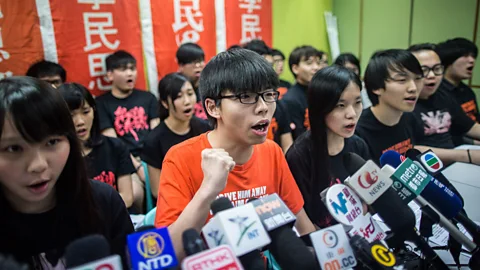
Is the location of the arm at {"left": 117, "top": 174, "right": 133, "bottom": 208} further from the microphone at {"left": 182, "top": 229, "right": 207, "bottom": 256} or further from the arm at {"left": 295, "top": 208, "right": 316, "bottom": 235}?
the microphone at {"left": 182, "top": 229, "right": 207, "bottom": 256}

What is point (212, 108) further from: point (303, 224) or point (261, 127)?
point (303, 224)

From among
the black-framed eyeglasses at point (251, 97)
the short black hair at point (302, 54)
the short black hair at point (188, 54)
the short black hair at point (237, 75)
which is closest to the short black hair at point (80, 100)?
the short black hair at point (237, 75)

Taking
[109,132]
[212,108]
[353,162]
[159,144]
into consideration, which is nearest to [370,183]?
[353,162]

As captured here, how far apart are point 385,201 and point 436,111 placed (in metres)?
2.06

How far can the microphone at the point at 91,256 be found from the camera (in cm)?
57

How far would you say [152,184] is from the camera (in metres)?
2.29

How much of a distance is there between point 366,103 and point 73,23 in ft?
8.74

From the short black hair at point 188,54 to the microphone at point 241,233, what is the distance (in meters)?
2.80

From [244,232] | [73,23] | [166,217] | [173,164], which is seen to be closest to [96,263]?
[244,232]

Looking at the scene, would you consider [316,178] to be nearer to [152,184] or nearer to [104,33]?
[152,184]

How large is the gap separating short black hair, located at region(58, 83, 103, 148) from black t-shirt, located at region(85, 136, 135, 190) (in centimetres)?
4

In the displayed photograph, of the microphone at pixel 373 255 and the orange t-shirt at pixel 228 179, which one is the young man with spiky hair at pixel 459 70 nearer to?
the orange t-shirt at pixel 228 179

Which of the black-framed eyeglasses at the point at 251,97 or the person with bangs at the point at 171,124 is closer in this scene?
the black-framed eyeglasses at the point at 251,97

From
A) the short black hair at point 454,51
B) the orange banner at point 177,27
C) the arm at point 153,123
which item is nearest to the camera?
the short black hair at point 454,51
